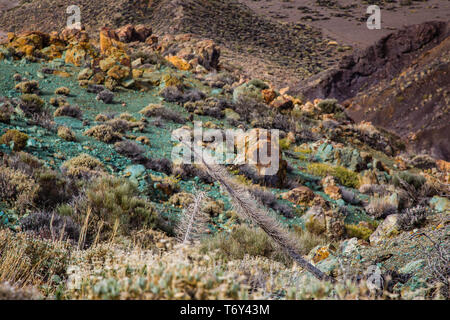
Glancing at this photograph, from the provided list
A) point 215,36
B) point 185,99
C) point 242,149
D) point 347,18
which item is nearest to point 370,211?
point 242,149

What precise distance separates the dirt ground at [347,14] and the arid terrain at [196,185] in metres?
34.1

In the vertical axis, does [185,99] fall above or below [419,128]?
above

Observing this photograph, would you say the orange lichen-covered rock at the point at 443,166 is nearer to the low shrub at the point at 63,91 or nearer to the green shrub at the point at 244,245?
the green shrub at the point at 244,245

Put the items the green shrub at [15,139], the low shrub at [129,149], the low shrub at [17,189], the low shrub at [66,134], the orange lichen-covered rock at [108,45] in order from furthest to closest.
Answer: the orange lichen-covered rock at [108,45] < the low shrub at [66,134] < the low shrub at [129,149] < the green shrub at [15,139] < the low shrub at [17,189]

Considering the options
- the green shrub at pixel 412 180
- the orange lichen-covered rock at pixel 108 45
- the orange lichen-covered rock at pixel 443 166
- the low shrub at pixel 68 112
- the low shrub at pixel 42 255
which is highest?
the orange lichen-covered rock at pixel 108 45

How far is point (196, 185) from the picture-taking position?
701cm

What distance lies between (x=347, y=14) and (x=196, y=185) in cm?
7226

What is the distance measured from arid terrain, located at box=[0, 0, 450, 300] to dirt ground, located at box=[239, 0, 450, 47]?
3411cm

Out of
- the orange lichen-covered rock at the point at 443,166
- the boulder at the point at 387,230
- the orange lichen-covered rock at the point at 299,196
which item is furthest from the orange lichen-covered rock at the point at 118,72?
the orange lichen-covered rock at the point at 443,166

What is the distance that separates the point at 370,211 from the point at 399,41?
4112cm

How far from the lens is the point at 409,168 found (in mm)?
13430

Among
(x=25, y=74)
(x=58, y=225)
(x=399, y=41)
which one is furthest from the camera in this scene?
(x=399, y=41)

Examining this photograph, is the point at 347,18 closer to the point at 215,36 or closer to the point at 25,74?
the point at 215,36

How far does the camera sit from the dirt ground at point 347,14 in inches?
2248
